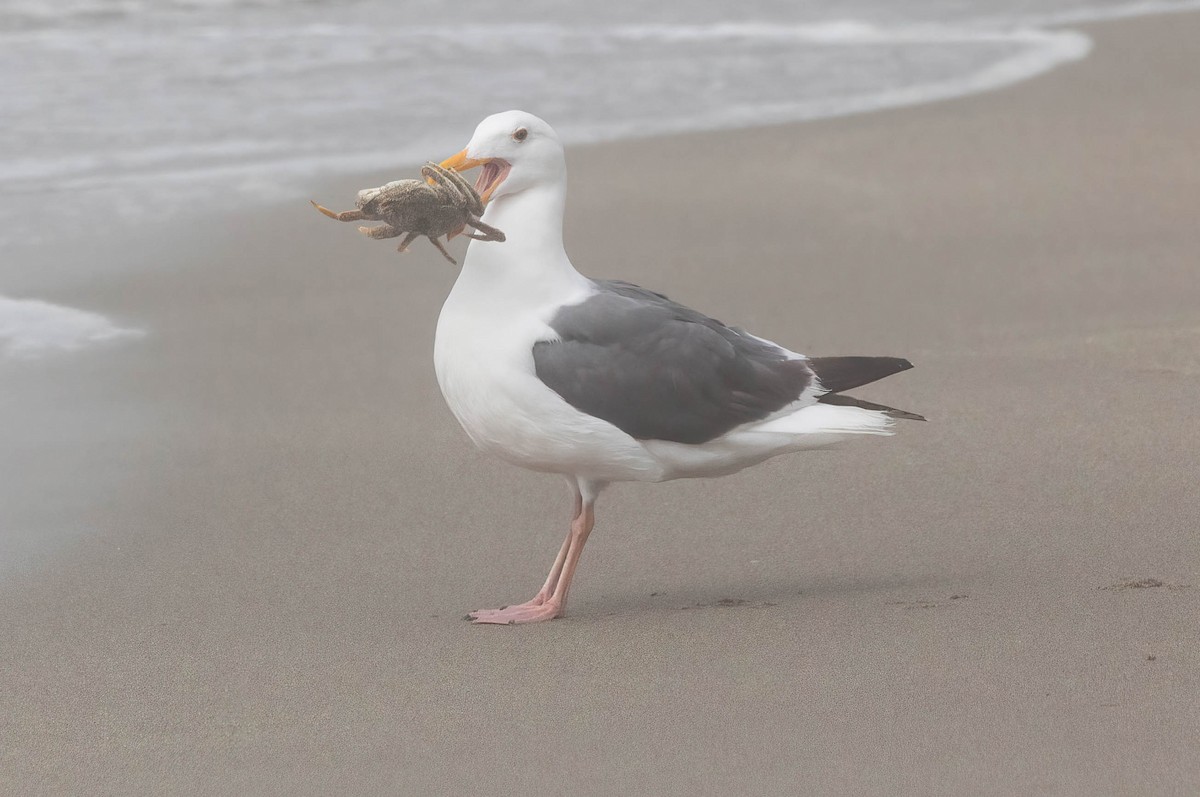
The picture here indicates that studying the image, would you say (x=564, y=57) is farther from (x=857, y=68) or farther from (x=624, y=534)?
(x=624, y=534)

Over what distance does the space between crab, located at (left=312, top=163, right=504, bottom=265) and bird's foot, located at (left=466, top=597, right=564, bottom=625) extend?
3.02 feet

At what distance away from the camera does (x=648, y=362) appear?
4.00 metres

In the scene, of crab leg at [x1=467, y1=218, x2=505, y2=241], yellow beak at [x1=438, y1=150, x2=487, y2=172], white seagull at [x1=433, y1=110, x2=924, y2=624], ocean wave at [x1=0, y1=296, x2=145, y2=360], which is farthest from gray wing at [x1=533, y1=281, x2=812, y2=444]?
ocean wave at [x1=0, y1=296, x2=145, y2=360]

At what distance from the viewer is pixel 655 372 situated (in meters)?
4.00

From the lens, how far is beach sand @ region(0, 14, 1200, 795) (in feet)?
10.5

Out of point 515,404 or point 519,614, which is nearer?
point 515,404

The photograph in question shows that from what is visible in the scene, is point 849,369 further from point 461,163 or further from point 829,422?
point 461,163

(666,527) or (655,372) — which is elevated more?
(655,372)

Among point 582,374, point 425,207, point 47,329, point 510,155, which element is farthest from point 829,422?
point 47,329

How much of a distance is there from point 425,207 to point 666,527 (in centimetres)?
134

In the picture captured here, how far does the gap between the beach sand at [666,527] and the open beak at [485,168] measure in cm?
107

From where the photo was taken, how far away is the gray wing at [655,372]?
393cm

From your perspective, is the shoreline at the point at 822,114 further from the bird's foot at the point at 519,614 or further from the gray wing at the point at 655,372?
the gray wing at the point at 655,372

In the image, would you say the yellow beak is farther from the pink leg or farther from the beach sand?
the beach sand
